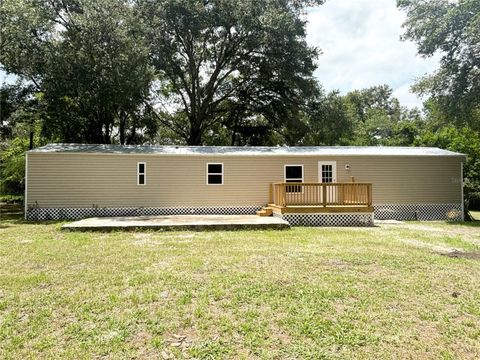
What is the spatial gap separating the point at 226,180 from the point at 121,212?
4283 millimetres

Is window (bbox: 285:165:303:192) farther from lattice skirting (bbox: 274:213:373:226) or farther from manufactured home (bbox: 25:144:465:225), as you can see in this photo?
lattice skirting (bbox: 274:213:373:226)

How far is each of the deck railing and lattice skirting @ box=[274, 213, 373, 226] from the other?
381 millimetres

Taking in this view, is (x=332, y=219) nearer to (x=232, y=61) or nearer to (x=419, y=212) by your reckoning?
(x=419, y=212)

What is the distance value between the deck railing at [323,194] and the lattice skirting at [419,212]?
2480 millimetres

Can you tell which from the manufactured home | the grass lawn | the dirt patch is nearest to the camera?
the grass lawn

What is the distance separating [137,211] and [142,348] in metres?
10.8

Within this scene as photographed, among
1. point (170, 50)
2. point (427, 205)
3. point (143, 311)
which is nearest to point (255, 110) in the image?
point (170, 50)

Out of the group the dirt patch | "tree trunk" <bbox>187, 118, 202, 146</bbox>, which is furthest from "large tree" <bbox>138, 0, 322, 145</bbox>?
the dirt patch

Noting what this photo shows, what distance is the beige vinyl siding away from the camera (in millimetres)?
13094

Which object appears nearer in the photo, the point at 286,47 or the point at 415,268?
the point at 415,268

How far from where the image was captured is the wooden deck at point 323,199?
38.7 feet

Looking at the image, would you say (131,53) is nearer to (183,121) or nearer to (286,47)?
(286,47)

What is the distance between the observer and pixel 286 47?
20.4 metres

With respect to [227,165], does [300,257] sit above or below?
below
